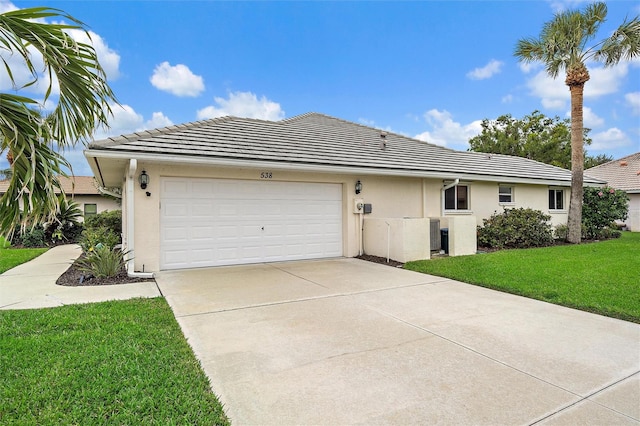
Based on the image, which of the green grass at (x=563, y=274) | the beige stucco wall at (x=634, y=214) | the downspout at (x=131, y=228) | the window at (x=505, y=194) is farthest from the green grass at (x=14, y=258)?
the beige stucco wall at (x=634, y=214)

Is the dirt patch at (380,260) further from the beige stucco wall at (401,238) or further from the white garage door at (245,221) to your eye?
the white garage door at (245,221)

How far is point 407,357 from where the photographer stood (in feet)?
12.6

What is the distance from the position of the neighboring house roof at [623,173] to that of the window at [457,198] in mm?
14827

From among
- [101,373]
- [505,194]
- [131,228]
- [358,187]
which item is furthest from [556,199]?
[101,373]

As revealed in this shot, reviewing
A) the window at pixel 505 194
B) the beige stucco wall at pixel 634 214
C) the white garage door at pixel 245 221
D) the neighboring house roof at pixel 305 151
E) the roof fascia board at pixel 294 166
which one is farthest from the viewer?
the beige stucco wall at pixel 634 214

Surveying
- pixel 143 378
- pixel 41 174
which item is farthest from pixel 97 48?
pixel 143 378

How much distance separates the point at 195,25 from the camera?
1270 centimetres

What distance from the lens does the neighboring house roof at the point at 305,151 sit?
8211 mm

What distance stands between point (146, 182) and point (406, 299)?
20.5ft

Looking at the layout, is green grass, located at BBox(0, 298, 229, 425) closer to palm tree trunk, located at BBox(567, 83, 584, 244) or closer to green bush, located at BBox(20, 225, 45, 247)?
green bush, located at BBox(20, 225, 45, 247)

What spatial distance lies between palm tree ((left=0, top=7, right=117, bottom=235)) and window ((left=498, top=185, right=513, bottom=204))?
1433 cm

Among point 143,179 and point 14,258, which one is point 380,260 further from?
point 14,258

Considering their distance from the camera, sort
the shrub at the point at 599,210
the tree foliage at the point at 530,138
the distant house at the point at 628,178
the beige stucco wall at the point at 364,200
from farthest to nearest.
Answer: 1. the tree foliage at the point at 530,138
2. the distant house at the point at 628,178
3. the shrub at the point at 599,210
4. the beige stucco wall at the point at 364,200

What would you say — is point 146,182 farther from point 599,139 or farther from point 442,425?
point 599,139
